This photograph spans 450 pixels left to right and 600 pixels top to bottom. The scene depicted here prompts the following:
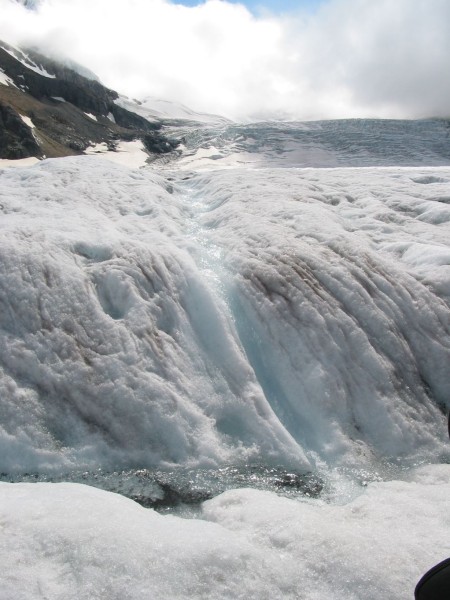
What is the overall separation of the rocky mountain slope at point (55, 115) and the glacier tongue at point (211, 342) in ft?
204

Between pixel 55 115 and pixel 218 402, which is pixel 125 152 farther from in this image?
pixel 218 402

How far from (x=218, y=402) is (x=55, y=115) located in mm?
100324

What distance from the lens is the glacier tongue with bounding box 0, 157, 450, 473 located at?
691 centimetres

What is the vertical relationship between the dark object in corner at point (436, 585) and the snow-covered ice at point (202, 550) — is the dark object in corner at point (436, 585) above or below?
above

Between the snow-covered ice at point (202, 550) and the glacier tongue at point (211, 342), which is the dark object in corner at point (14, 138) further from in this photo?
the snow-covered ice at point (202, 550)

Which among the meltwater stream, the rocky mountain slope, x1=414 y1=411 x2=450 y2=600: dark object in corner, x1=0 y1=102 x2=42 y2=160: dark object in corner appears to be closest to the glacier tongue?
the meltwater stream

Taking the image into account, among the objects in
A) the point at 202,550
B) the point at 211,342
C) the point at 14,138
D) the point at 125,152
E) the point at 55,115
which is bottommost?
the point at 202,550

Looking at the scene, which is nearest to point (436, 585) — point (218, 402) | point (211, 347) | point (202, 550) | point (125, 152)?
point (202, 550)

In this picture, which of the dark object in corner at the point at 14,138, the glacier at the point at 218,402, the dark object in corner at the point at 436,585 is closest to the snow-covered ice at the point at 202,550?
the glacier at the point at 218,402

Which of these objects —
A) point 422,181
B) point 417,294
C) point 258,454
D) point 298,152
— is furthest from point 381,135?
point 258,454

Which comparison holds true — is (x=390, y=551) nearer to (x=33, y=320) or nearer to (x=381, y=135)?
(x=33, y=320)

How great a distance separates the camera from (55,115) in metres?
91.9

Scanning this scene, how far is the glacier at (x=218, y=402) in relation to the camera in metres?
4.46

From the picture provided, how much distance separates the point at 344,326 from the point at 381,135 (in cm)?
7355
